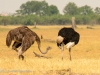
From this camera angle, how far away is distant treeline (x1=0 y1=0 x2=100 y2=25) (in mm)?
76375

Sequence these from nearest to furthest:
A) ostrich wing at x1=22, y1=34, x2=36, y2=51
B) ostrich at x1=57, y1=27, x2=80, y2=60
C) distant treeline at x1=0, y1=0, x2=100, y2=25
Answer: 1. ostrich wing at x1=22, y1=34, x2=36, y2=51
2. ostrich at x1=57, y1=27, x2=80, y2=60
3. distant treeline at x1=0, y1=0, x2=100, y2=25

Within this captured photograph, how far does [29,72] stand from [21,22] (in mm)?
67163

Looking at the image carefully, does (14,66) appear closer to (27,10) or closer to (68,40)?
(68,40)

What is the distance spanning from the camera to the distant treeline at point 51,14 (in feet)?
251

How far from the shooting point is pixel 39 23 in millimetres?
78875

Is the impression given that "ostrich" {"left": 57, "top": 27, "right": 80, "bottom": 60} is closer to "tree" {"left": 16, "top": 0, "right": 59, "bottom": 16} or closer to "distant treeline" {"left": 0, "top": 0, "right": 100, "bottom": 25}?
"distant treeline" {"left": 0, "top": 0, "right": 100, "bottom": 25}

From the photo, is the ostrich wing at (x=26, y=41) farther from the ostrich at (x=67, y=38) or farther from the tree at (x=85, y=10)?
the tree at (x=85, y=10)

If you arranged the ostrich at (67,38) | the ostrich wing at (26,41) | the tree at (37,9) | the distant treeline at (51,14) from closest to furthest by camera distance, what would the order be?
the ostrich wing at (26,41)
the ostrich at (67,38)
the distant treeline at (51,14)
the tree at (37,9)

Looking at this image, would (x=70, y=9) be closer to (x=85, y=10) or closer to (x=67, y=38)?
(x=85, y=10)

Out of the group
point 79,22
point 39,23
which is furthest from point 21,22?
point 79,22

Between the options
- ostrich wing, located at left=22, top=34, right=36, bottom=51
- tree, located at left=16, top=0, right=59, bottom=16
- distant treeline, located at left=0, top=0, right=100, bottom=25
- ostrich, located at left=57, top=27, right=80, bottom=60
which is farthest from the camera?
tree, located at left=16, top=0, right=59, bottom=16

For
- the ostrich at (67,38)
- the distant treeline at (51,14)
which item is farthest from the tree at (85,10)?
the ostrich at (67,38)

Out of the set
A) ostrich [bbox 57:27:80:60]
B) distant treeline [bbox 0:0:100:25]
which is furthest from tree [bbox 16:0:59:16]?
ostrich [bbox 57:27:80:60]

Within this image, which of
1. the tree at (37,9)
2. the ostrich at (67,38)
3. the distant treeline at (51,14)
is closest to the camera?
the ostrich at (67,38)
